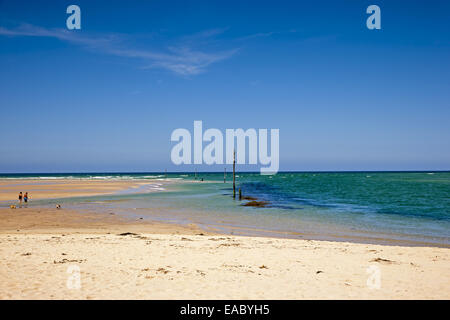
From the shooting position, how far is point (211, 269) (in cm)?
1063

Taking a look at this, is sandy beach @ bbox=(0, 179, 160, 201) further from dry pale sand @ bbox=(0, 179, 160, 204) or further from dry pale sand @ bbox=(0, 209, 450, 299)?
dry pale sand @ bbox=(0, 209, 450, 299)

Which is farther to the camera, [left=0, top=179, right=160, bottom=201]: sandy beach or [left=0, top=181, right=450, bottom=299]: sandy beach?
[left=0, top=179, right=160, bottom=201]: sandy beach

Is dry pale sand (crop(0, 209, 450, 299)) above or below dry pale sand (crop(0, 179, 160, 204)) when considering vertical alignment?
above

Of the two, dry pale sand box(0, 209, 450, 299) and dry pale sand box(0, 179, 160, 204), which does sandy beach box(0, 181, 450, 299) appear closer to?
dry pale sand box(0, 209, 450, 299)

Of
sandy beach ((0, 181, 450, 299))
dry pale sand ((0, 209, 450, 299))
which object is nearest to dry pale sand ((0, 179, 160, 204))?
sandy beach ((0, 181, 450, 299))

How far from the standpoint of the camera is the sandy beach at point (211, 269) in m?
8.45

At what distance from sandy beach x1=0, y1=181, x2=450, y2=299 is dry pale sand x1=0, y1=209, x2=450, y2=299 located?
0.09 ft

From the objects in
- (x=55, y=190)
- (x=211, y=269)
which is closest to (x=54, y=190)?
(x=55, y=190)

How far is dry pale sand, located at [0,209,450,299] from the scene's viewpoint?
845 centimetres

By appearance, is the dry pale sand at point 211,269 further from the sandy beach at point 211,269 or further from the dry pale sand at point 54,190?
the dry pale sand at point 54,190
